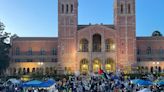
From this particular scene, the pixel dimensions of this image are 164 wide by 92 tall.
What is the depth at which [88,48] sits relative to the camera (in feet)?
297

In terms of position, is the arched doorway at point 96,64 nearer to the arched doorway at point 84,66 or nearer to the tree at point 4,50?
the arched doorway at point 84,66

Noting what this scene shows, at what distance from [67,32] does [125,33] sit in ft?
38.8

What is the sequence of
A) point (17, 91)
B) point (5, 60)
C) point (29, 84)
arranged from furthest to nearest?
point (5, 60), point (17, 91), point (29, 84)

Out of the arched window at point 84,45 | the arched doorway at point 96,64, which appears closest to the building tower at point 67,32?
the arched window at point 84,45

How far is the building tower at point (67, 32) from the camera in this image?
89.6 metres

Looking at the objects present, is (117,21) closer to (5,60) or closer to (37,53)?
(37,53)

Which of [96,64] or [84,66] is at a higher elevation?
[96,64]

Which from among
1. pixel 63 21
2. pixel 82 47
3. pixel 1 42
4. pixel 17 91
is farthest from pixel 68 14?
pixel 17 91

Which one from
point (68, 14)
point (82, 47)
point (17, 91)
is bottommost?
point (17, 91)

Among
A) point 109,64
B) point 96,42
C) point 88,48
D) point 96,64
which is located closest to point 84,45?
point 88,48

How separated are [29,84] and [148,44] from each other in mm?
60976

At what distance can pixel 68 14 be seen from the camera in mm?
92188

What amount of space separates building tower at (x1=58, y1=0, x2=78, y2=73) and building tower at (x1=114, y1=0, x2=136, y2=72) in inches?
348

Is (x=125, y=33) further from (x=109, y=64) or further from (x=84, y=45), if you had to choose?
(x=84, y=45)
